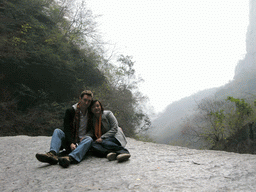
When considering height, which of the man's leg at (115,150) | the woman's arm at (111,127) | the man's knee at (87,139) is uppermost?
the woman's arm at (111,127)

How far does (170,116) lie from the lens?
158 ft

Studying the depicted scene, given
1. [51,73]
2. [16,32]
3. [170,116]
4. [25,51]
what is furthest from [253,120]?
[170,116]

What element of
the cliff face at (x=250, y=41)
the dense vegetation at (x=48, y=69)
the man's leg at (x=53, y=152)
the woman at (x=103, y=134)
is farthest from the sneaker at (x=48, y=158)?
the cliff face at (x=250, y=41)

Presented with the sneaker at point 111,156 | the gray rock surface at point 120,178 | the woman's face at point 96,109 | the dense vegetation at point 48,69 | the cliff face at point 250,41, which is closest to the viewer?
the gray rock surface at point 120,178

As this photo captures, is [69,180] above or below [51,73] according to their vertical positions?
below

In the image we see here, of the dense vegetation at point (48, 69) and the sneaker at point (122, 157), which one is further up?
the dense vegetation at point (48, 69)

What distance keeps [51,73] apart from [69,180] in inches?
347

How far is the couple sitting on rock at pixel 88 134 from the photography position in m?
2.81

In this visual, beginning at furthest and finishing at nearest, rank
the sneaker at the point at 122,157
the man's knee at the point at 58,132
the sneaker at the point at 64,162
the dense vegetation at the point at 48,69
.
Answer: the dense vegetation at the point at 48,69, the man's knee at the point at 58,132, the sneaker at the point at 122,157, the sneaker at the point at 64,162

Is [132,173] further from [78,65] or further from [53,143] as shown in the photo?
[78,65]

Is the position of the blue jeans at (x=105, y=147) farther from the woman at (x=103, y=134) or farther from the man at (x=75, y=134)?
the man at (x=75, y=134)

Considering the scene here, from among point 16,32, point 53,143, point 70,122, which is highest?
point 16,32

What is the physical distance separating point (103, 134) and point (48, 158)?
101 cm

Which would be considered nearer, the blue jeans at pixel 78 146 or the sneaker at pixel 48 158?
the sneaker at pixel 48 158
